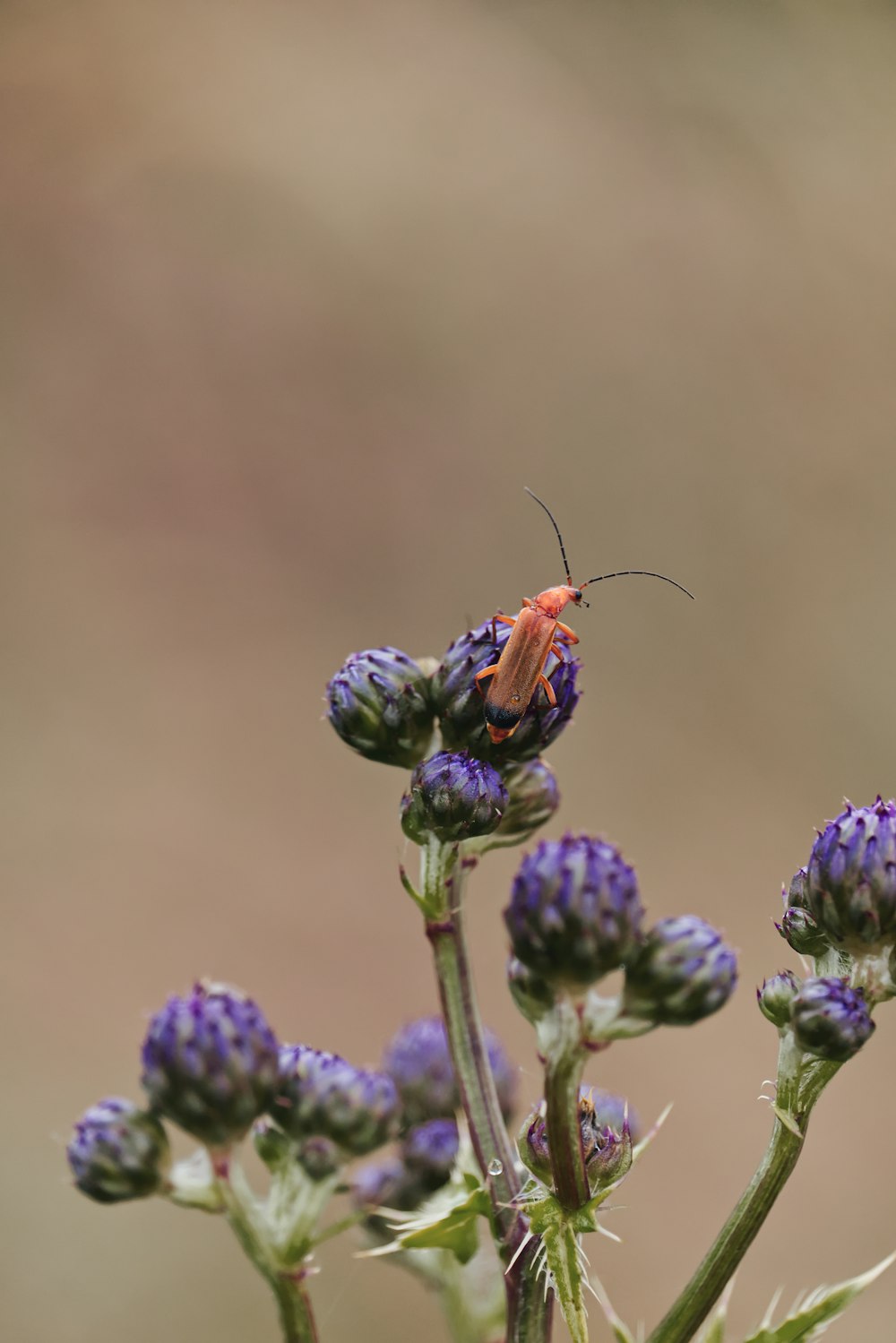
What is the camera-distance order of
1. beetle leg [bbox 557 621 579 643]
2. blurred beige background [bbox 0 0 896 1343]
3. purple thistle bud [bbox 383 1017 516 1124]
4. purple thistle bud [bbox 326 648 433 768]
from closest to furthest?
purple thistle bud [bbox 326 648 433 768] → beetle leg [bbox 557 621 579 643] → purple thistle bud [bbox 383 1017 516 1124] → blurred beige background [bbox 0 0 896 1343]

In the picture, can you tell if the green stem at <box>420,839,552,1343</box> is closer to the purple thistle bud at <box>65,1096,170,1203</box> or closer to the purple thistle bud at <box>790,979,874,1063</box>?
the purple thistle bud at <box>790,979,874,1063</box>

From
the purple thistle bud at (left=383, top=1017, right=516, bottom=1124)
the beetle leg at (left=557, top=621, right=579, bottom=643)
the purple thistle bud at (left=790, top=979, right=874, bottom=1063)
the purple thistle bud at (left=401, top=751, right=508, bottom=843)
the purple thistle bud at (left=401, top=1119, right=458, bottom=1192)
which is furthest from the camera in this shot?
the purple thistle bud at (left=383, top=1017, right=516, bottom=1124)

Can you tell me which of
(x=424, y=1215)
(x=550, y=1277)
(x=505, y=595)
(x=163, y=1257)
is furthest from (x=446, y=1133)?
(x=505, y=595)

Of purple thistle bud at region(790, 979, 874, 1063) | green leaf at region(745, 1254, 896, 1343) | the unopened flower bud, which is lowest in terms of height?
green leaf at region(745, 1254, 896, 1343)

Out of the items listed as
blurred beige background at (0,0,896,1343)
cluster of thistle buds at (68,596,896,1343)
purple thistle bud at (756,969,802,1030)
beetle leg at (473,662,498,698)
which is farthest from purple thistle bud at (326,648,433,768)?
blurred beige background at (0,0,896,1343)

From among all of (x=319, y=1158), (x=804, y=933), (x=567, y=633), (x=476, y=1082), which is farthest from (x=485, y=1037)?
(x=567, y=633)

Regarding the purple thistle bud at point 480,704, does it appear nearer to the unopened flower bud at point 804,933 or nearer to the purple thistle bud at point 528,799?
the purple thistle bud at point 528,799

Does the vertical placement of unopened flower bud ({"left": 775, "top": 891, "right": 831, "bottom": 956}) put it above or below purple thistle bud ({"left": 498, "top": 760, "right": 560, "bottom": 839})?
below

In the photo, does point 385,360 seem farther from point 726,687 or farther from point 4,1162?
point 4,1162
